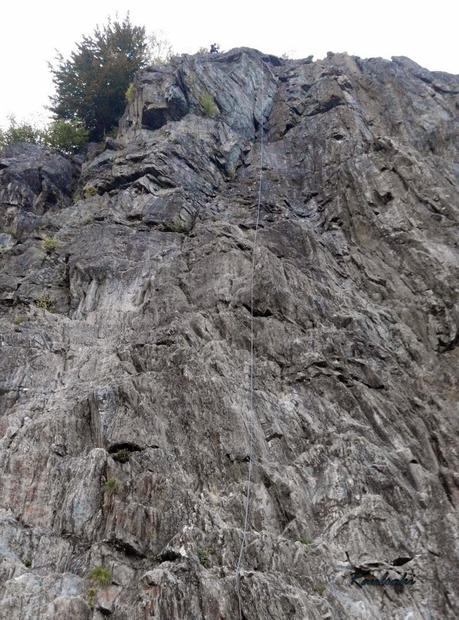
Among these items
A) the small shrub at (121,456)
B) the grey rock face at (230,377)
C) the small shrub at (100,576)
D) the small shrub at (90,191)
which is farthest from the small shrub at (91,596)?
the small shrub at (90,191)

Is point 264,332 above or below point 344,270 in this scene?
below

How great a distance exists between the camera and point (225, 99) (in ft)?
86.2

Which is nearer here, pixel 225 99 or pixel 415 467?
pixel 415 467

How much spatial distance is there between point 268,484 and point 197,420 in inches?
77.9

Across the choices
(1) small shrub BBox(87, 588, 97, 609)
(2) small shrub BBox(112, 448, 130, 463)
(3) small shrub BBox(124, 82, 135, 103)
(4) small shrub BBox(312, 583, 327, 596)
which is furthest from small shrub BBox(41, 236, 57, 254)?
(4) small shrub BBox(312, 583, 327, 596)

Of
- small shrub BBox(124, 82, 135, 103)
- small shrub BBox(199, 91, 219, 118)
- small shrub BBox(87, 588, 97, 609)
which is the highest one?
small shrub BBox(124, 82, 135, 103)

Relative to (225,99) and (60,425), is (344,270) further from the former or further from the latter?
(225,99)

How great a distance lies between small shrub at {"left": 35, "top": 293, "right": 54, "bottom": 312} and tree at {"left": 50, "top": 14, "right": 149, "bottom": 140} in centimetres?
1481

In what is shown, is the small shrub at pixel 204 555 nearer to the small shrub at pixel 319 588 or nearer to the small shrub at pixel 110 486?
the small shrub at pixel 319 588

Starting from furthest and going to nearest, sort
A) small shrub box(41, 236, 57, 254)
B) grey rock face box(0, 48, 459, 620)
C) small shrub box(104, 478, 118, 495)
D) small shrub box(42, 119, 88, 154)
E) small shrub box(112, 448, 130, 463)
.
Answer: small shrub box(42, 119, 88, 154) → small shrub box(41, 236, 57, 254) → small shrub box(112, 448, 130, 463) → small shrub box(104, 478, 118, 495) → grey rock face box(0, 48, 459, 620)

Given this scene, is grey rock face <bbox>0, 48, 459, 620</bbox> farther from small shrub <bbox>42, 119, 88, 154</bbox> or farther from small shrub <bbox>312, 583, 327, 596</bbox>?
small shrub <bbox>42, 119, 88, 154</bbox>

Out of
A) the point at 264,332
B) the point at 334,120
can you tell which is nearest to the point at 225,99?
the point at 334,120

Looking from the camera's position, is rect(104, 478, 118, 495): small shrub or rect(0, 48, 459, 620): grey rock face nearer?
rect(0, 48, 459, 620): grey rock face

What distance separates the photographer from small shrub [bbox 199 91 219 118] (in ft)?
81.9
